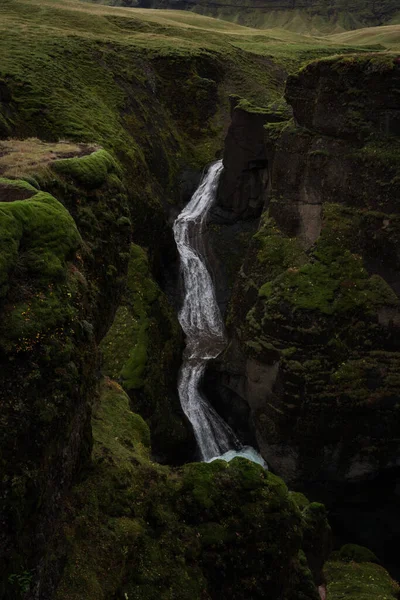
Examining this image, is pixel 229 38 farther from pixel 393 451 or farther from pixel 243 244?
pixel 393 451

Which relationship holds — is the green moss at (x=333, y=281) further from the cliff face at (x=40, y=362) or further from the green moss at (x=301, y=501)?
the cliff face at (x=40, y=362)

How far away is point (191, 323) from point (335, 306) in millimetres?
12173

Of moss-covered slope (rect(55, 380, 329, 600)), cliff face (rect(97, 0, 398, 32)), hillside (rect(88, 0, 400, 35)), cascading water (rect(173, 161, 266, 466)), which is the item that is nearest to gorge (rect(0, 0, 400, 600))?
moss-covered slope (rect(55, 380, 329, 600))

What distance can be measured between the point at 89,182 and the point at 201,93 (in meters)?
43.3

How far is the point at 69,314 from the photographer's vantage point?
36.3 feet

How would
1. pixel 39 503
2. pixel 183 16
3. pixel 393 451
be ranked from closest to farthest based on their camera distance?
1. pixel 39 503
2. pixel 393 451
3. pixel 183 16

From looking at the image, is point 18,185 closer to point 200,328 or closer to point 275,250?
point 275,250

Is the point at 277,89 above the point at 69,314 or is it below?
above

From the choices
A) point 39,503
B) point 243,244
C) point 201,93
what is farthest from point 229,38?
point 39,503

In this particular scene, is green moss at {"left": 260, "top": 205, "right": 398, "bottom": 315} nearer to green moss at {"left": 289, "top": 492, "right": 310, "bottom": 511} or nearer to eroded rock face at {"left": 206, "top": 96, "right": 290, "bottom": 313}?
green moss at {"left": 289, "top": 492, "right": 310, "bottom": 511}

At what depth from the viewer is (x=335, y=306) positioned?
88.1ft

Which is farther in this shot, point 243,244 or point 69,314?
point 243,244

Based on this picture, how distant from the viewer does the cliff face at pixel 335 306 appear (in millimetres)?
26141

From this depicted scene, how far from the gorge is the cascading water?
6.5 inches
